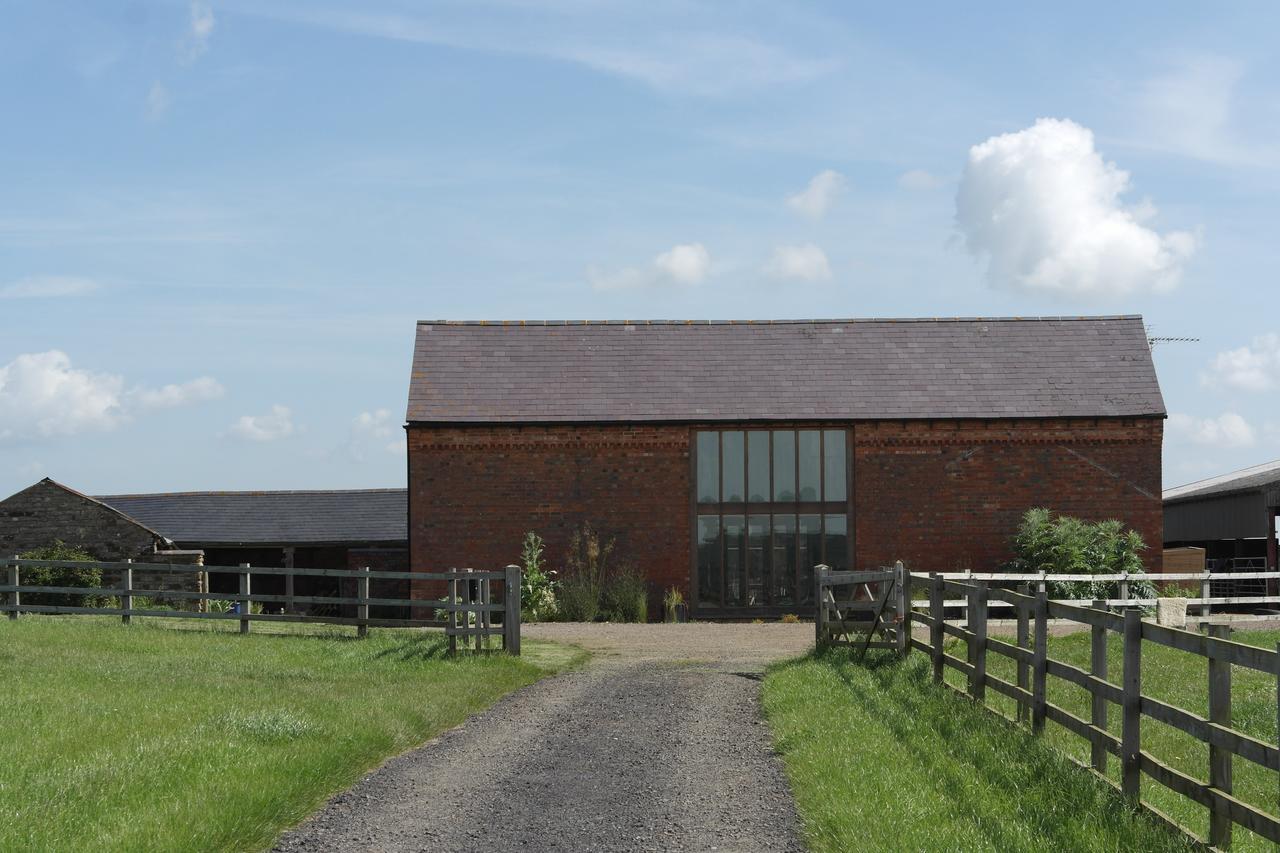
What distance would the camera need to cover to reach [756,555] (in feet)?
102

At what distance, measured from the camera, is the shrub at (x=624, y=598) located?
29.9 metres

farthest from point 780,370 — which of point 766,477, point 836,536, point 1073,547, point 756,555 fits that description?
point 1073,547

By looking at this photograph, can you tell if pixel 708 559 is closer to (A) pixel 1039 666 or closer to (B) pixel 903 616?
(B) pixel 903 616

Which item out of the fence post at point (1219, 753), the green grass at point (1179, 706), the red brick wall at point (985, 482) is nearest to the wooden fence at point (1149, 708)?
the fence post at point (1219, 753)

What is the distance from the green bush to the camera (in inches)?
1319

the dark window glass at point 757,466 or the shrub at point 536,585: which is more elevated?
the dark window glass at point 757,466

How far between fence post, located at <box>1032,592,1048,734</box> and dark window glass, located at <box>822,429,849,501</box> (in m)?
20.2

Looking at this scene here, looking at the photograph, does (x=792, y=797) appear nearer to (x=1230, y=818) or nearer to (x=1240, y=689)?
(x=1230, y=818)

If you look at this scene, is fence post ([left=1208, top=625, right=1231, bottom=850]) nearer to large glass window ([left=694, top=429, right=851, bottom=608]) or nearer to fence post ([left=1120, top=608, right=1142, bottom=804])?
fence post ([left=1120, top=608, right=1142, bottom=804])

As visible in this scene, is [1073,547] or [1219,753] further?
[1073,547]

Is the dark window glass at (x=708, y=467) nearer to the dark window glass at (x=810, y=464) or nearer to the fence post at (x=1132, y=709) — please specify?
the dark window glass at (x=810, y=464)

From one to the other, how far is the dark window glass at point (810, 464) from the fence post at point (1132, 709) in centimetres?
2236

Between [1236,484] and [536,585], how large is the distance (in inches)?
944

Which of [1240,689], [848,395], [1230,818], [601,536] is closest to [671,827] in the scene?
[1230,818]
